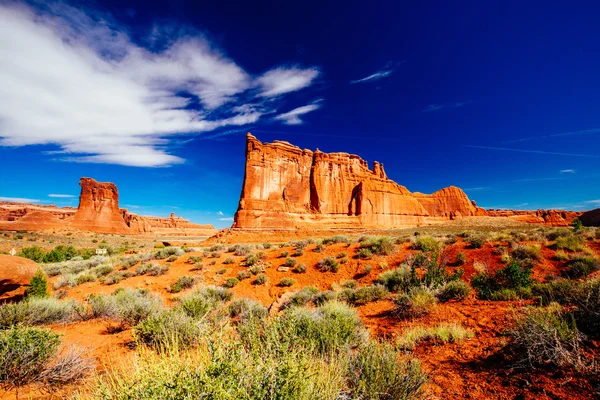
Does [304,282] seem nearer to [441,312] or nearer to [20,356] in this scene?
[441,312]

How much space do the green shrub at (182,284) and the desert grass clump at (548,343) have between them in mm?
11964

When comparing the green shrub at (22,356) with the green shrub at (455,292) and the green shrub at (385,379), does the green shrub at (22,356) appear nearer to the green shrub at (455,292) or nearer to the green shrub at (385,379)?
the green shrub at (385,379)

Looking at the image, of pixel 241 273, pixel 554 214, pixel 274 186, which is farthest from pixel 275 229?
pixel 554 214

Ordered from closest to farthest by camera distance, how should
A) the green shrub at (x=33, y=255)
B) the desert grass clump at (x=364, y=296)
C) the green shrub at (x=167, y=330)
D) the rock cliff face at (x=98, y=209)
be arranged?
the green shrub at (x=167, y=330) → the desert grass clump at (x=364, y=296) → the green shrub at (x=33, y=255) → the rock cliff face at (x=98, y=209)

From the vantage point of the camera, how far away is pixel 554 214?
271ft

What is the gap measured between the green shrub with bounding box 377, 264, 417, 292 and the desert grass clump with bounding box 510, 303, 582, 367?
16.4ft

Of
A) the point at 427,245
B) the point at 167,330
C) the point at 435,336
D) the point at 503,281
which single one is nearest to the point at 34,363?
the point at 167,330

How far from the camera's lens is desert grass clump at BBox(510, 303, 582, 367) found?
10.2ft

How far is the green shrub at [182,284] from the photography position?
1184 cm

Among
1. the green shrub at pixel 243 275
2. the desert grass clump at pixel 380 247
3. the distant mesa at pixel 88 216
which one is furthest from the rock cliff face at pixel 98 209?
the desert grass clump at pixel 380 247

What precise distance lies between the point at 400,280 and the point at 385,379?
22.8 ft

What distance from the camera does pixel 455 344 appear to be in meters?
4.45

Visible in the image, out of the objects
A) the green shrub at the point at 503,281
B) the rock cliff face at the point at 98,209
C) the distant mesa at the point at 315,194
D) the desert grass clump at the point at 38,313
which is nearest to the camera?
the desert grass clump at the point at 38,313

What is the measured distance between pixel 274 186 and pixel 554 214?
90665 millimetres
